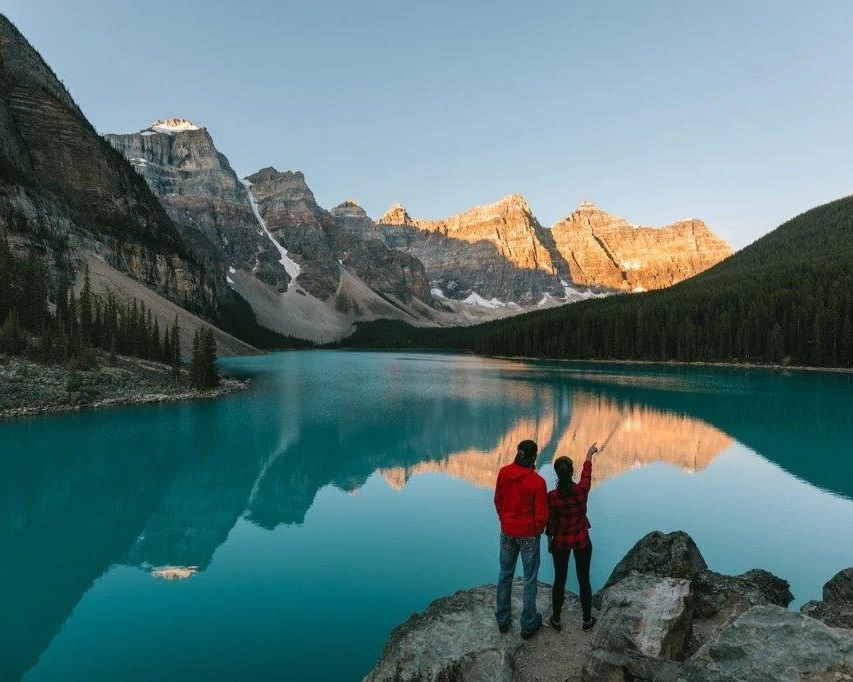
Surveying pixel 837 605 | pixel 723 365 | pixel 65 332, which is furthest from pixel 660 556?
pixel 723 365

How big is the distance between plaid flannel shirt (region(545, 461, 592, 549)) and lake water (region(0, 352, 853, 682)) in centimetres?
432

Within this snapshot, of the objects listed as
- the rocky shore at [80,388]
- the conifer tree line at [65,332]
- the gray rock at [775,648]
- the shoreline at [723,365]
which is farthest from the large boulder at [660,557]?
the shoreline at [723,365]

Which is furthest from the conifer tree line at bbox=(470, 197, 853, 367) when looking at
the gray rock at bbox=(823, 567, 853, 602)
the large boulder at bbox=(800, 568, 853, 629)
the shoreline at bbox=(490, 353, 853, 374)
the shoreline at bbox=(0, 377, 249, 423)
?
the large boulder at bbox=(800, 568, 853, 629)

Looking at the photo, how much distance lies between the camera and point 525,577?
8.52 meters

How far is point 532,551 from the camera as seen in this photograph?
333 inches

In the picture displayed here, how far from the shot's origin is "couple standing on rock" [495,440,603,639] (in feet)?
27.5

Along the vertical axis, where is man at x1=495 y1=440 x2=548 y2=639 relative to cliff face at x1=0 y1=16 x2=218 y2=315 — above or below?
below

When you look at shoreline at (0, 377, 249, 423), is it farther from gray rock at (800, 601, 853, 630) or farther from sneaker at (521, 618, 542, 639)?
gray rock at (800, 601, 853, 630)

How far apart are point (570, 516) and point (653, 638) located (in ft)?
7.61

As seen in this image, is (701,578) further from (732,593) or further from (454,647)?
(454,647)

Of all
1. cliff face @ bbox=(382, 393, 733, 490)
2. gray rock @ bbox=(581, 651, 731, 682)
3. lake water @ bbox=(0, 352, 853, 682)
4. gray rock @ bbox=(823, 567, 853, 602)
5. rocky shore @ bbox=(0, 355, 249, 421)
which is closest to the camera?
gray rock @ bbox=(581, 651, 731, 682)

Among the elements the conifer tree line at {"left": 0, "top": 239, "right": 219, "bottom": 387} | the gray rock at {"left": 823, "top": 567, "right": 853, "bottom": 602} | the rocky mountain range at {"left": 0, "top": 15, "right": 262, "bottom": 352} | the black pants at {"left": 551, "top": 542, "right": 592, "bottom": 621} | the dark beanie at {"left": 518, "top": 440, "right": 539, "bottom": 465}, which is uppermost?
the rocky mountain range at {"left": 0, "top": 15, "right": 262, "bottom": 352}

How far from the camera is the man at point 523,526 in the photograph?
8.38 m

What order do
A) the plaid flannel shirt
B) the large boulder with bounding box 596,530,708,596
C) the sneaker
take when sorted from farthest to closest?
the large boulder with bounding box 596,530,708,596 → the plaid flannel shirt → the sneaker
